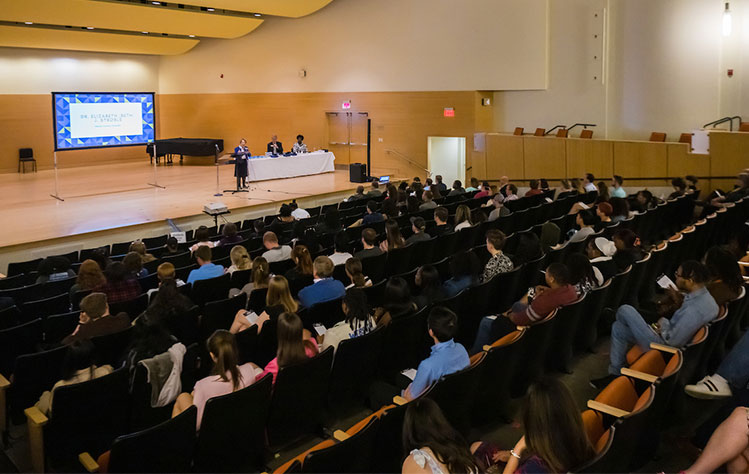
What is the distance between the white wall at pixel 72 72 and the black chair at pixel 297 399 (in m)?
20.2

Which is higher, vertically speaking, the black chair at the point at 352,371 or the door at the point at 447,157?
the door at the point at 447,157

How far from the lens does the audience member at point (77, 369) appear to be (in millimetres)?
3844

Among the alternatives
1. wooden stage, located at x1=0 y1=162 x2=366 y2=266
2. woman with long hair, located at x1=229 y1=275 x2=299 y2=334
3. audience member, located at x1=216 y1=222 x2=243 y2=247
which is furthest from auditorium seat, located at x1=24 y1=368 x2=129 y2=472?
wooden stage, located at x1=0 y1=162 x2=366 y2=266

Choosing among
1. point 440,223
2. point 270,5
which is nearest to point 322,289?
point 440,223

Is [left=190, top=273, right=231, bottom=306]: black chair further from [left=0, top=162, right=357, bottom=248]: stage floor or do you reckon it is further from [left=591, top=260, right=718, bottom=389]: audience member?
[left=0, top=162, right=357, bottom=248]: stage floor

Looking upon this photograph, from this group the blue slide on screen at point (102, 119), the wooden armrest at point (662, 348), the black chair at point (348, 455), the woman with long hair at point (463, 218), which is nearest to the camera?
the black chair at point (348, 455)

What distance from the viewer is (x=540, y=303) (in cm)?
488

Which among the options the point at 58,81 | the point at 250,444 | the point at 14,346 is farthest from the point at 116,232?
the point at 58,81

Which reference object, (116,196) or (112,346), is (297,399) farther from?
(116,196)

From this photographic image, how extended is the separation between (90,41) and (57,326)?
17097 mm

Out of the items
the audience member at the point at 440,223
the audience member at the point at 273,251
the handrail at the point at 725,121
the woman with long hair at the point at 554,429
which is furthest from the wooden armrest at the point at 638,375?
the handrail at the point at 725,121

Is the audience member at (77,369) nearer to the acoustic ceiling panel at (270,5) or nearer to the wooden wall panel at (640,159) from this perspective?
the wooden wall panel at (640,159)

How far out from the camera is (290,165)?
57.9ft

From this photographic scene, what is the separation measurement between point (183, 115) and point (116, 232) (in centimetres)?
1348
